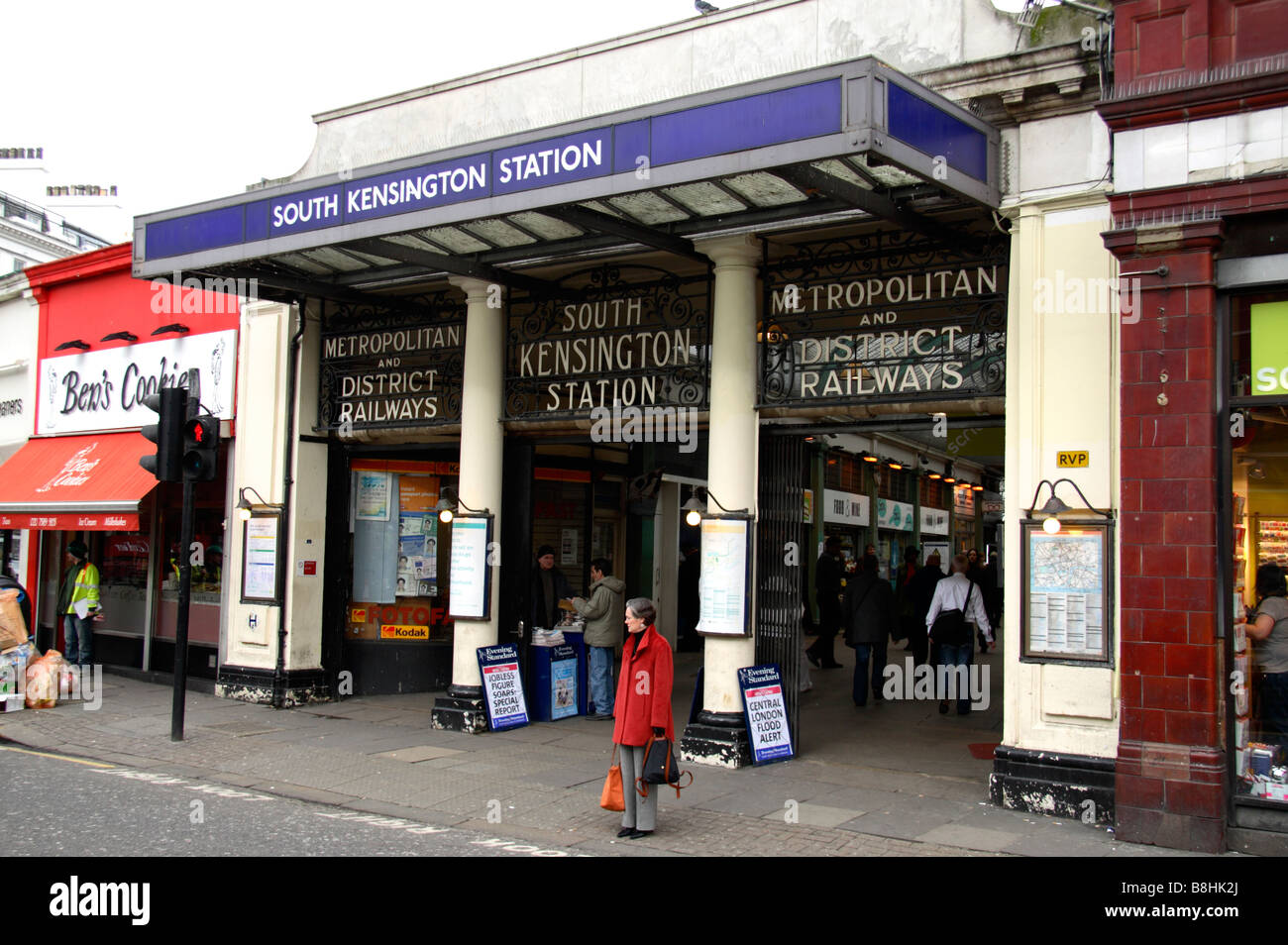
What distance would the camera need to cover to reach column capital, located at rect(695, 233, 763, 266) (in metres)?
9.71

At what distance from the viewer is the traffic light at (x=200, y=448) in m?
10.7

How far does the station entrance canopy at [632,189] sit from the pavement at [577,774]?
4.48 m

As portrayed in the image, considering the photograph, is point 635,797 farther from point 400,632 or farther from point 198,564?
point 198,564

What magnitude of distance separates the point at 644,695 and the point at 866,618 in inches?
240

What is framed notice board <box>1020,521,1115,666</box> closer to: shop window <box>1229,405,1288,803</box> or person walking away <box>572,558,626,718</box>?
shop window <box>1229,405,1288,803</box>

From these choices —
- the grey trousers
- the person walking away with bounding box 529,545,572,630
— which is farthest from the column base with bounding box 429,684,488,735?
the grey trousers

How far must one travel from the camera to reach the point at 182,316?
14484mm

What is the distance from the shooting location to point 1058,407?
7.99m

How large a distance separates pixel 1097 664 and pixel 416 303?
8.33 m

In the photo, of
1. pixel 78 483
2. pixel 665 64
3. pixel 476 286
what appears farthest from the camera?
pixel 78 483

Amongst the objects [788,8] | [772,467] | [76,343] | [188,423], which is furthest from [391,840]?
[76,343]

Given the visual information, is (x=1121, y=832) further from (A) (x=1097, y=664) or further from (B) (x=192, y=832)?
(B) (x=192, y=832)

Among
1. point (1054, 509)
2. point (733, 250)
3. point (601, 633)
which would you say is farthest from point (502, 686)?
point (1054, 509)

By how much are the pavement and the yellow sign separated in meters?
0.74
